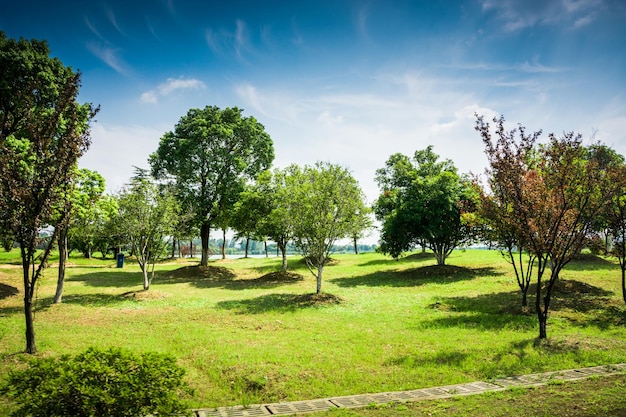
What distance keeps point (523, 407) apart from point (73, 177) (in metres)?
14.9

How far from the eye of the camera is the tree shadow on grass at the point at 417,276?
2947cm

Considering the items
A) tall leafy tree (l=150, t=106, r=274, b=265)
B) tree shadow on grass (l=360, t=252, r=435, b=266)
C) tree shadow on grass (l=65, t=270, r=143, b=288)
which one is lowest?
tree shadow on grass (l=65, t=270, r=143, b=288)

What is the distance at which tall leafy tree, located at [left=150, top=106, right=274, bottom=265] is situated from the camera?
37.6m

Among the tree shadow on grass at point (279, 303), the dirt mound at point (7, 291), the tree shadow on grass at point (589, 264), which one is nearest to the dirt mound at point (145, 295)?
the tree shadow on grass at point (279, 303)

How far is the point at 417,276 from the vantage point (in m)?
32.0

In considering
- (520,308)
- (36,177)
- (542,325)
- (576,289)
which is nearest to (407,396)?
(542,325)

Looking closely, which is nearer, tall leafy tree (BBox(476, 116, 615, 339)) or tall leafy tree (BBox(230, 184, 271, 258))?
tall leafy tree (BBox(476, 116, 615, 339))

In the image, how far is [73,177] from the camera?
1270 centimetres

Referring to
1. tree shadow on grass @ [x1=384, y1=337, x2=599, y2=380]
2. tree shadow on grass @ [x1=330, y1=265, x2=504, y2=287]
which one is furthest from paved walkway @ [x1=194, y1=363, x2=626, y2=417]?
tree shadow on grass @ [x1=330, y1=265, x2=504, y2=287]

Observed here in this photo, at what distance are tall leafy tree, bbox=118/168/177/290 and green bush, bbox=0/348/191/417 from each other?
19506mm

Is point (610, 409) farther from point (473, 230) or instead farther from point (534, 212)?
point (473, 230)

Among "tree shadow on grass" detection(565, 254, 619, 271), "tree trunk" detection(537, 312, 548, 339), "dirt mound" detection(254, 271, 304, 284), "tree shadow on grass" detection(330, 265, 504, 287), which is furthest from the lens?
"dirt mound" detection(254, 271, 304, 284)

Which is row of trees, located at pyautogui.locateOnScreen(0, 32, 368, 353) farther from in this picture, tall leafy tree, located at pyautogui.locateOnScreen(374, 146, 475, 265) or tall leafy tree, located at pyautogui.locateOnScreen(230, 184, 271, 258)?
tall leafy tree, located at pyautogui.locateOnScreen(374, 146, 475, 265)

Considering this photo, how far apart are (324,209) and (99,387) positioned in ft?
61.0
